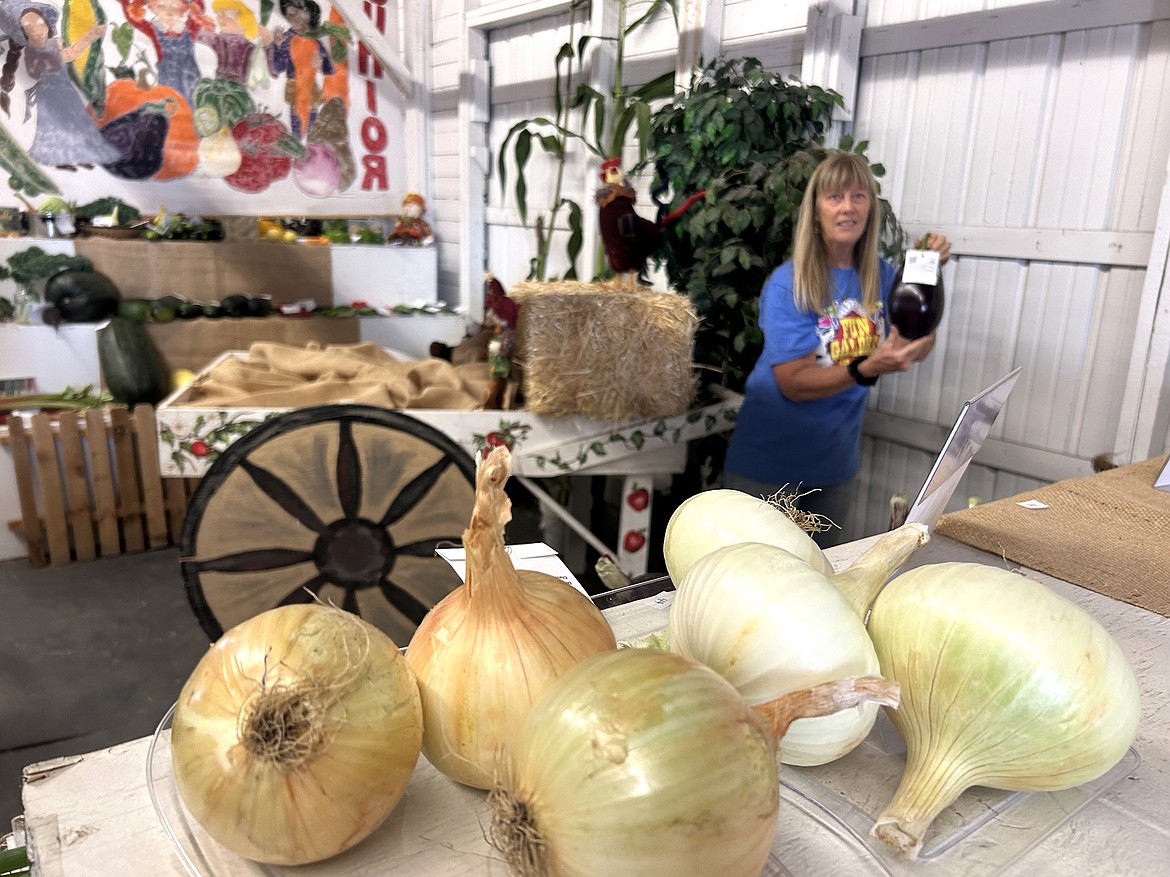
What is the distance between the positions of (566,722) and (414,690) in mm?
133

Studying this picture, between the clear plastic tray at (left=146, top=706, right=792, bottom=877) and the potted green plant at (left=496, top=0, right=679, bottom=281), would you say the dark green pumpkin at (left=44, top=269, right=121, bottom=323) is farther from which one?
the clear plastic tray at (left=146, top=706, right=792, bottom=877)

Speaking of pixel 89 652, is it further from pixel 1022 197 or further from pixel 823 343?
pixel 1022 197

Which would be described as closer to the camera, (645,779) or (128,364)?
(645,779)

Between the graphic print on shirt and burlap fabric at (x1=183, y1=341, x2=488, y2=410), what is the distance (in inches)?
37.3

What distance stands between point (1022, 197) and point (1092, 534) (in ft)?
4.57

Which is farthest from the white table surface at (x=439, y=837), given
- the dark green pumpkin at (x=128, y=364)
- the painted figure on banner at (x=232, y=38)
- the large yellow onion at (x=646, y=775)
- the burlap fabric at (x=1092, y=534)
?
the painted figure on banner at (x=232, y=38)

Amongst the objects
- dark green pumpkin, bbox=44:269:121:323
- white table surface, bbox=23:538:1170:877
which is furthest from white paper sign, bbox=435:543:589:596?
dark green pumpkin, bbox=44:269:121:323

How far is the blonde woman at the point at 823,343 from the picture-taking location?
5.95 ft

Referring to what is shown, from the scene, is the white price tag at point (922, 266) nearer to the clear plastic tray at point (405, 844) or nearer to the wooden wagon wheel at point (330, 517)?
the wooden wagon wheel at point (330, 517)

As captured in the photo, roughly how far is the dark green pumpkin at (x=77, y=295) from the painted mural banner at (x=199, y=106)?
75 centimetres

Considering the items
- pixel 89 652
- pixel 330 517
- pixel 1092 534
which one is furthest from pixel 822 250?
pixel 89 652

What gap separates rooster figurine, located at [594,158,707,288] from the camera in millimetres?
2221

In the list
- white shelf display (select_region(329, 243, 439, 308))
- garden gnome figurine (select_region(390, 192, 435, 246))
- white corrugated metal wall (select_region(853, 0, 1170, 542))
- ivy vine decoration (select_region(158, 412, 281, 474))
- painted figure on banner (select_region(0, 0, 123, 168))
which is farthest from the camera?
garden gnome figurine (select_region(390, 192, 435, 246))

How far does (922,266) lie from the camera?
153cm
